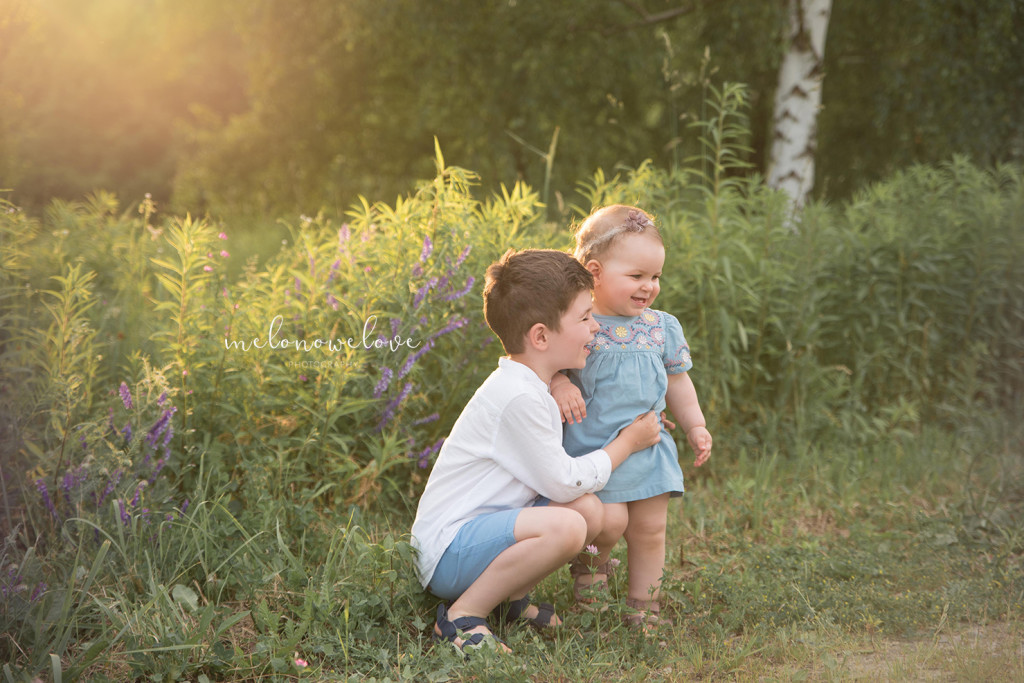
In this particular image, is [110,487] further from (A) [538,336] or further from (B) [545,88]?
(B) [545,88]

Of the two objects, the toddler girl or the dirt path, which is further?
the toddler girl

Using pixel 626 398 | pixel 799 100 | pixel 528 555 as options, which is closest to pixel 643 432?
pixel 626 398

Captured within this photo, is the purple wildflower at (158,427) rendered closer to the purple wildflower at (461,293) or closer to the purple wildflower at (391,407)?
the purple wildflower at (391,407)

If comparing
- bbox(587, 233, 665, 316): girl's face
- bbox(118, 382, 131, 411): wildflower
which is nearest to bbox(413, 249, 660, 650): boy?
bbox(587, 233, 665, 316): girl's face

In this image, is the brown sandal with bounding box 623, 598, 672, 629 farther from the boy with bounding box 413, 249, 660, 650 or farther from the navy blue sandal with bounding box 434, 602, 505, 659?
the navy blue sandal with bounding box 434, 602, 505, 659

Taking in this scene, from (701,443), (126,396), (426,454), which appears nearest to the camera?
(701,443)

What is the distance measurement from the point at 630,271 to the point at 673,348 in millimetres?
364

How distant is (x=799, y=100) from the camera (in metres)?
7.65

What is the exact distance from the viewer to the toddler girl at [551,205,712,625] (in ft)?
9.55

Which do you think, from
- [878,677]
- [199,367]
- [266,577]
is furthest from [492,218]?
[878,677]

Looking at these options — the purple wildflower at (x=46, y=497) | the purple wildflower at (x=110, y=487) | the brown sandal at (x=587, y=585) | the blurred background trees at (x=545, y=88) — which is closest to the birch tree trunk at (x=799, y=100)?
the blurred background trees at (x=545, y=88)

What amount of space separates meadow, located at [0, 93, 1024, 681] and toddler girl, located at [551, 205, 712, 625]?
170 mm

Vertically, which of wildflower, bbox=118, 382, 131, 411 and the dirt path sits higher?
wildflower, bbox=118, 382, 131, 411

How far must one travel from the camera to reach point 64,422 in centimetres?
321
